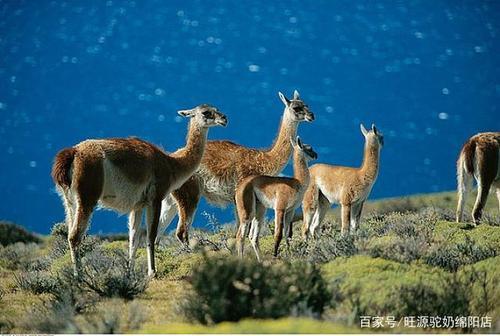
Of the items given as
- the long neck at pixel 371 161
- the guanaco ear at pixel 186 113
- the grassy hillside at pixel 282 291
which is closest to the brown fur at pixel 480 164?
the grassy hillside at pixel 282 291

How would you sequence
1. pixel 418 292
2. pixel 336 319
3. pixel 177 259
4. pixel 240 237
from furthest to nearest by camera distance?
pixel 177 259 → pixel 240 237 → pixel 418 292 → pixel 336 319

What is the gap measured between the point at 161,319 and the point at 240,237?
134 inches

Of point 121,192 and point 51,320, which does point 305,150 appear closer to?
point 121,192

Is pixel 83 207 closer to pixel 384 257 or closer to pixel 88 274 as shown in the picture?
pixel 88 274

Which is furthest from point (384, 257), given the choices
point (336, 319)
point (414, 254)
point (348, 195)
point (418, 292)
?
point (348, 195)

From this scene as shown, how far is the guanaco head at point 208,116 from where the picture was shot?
12414 millimetres

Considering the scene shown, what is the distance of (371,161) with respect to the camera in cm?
1384

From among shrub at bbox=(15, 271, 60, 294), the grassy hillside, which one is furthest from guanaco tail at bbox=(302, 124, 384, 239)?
shrub at bbox=(15, 271, 60, 294)

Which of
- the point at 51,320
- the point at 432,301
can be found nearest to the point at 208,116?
the point at 51,320

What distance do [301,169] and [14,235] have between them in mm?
13596

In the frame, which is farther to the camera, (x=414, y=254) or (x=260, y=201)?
(x=260, y=201)

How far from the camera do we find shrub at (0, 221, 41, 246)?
23250 millimetres

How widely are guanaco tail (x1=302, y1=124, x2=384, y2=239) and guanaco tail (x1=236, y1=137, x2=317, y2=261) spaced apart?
124 cm

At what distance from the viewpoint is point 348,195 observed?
13469mm
